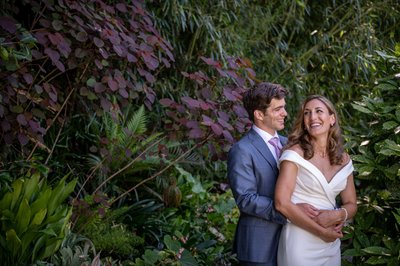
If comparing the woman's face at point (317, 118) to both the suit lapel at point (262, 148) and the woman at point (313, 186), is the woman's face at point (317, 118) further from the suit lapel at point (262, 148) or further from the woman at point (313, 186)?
the suit lapel at point (262, 148)

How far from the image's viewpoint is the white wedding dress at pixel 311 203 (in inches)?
132

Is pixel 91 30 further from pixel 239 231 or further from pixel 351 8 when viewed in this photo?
pixel 351 8

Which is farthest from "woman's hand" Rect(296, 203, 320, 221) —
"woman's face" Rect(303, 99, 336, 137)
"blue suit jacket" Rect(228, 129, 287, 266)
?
"woman's face" Rect(303, 99, 336, 137)

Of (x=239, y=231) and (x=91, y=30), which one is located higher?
(x=91, y=30)

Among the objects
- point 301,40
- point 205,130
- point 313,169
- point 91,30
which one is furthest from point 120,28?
point 301,40

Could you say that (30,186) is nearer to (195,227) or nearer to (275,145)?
(275,145)

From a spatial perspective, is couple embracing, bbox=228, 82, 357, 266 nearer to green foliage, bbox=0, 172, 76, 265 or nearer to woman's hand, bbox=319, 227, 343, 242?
woman's hand, bbox=319, 227, 343, 242

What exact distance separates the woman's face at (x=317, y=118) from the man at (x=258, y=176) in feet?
0.52

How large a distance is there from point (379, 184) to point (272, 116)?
2.70 feet

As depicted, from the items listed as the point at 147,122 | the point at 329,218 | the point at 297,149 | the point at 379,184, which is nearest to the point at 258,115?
the point at 297,149

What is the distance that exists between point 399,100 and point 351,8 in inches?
131

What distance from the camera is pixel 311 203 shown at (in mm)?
3387

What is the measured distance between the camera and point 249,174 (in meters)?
3.42

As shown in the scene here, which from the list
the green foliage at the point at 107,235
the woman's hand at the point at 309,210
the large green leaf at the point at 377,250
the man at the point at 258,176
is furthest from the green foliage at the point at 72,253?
the large green leaf at the point at 377,250
